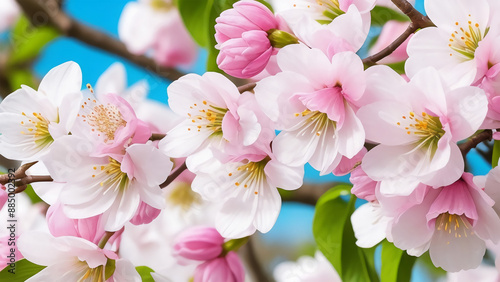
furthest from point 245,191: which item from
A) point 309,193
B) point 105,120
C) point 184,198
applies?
point 184,198

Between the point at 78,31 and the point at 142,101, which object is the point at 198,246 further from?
the point at 78,31

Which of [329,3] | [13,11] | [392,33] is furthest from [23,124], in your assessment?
[13,11]

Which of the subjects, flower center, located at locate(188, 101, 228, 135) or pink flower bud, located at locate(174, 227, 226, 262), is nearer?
flower center, located at locate(188, 101, 228, 135)

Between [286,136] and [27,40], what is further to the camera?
[27,40]

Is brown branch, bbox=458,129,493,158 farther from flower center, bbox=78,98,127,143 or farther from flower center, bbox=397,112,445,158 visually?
flower center, bbox=78,98,127,143

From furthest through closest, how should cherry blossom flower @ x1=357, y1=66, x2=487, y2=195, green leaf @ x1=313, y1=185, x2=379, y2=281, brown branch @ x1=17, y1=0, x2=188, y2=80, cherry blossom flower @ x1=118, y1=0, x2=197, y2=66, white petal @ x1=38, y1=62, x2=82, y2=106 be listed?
cherry blossom flower @ x1=118, y1=0, x2=197, y2=66 < brown branch @ x1=17, y1=0, x2=188, y2=80 < green leaf @ x1=313, y1=185, x2=379, y2=281 < white petal @ x1=38, y1=62, x2=82, y2=106 < cherry blossom flower @ x1=357, y1=66, x2=487, y2=195

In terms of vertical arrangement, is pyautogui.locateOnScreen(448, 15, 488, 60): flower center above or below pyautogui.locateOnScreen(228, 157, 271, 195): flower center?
above

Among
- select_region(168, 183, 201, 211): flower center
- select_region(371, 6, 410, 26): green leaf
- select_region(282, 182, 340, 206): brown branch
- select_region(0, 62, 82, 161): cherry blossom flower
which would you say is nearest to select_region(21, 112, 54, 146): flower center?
select_region(0, 62, 82, 161): cherry blossom flower

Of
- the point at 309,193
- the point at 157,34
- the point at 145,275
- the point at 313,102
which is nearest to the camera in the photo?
the point at 313,102

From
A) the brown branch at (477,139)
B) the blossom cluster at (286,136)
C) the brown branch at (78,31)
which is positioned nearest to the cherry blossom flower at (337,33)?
the blossom cluster at (286,136)

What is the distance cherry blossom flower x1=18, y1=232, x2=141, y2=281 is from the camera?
471 mm

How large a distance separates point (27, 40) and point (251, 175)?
0.77m

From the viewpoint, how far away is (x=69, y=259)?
1.62 feet

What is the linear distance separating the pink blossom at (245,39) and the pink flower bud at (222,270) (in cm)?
20
